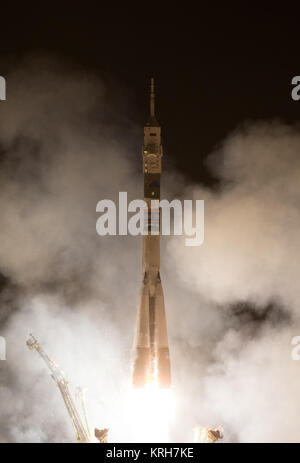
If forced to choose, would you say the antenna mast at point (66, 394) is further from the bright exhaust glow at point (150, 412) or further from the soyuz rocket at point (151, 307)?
the soyuz rocket at point (151, 307)

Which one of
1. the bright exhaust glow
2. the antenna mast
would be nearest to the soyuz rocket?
the bright exhaust glow

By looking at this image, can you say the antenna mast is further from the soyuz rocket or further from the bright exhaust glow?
the soyuz rocket

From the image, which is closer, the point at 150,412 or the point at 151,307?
the point at 150,412

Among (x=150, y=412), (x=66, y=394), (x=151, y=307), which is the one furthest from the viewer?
(x=66, y=394)

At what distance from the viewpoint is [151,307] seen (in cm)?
2291

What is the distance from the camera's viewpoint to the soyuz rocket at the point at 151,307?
22.6 m

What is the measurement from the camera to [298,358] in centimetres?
2844

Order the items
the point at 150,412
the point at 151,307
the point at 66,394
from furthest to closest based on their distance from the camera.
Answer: the point at 66,394 < the point at 151,307 < the point at 150,412

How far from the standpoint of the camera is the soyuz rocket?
2258 cm

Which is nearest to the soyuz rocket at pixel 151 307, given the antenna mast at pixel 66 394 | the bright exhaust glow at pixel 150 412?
the bright exhaust glow at pixel 150 412

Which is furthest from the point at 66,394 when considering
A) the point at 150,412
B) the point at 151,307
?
the point at 151,307

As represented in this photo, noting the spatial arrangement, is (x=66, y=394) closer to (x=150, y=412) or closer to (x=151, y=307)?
(x=150, y=412)

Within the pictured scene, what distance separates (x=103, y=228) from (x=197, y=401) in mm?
8652

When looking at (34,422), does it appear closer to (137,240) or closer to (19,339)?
(19,339)
